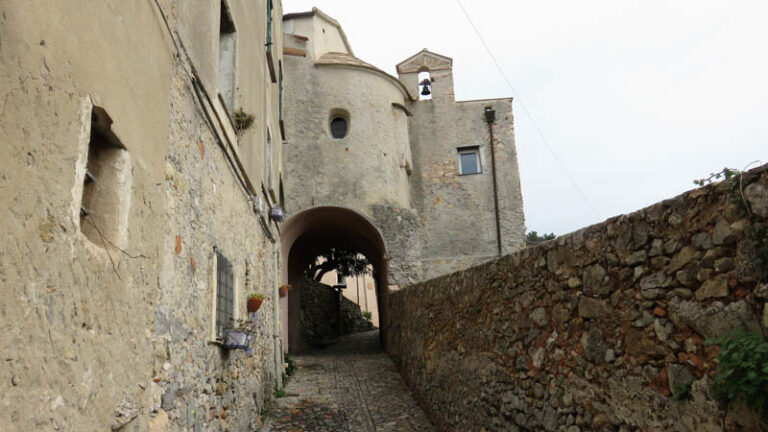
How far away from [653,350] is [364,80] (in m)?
11.9

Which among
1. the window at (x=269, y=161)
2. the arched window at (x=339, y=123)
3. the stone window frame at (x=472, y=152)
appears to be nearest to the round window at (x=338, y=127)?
the arched window at (x=339, y=123)

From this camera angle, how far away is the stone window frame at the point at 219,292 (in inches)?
180

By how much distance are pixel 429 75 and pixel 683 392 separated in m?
14.5

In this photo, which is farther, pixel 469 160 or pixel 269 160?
pixel 469 160

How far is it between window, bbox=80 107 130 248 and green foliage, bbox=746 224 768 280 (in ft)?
9.15

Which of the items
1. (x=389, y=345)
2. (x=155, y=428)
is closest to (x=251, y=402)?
(x=155, y=428)

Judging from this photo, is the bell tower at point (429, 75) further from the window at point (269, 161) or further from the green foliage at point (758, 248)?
the green foliage at point (758, 248)

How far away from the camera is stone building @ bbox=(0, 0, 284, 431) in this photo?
1.76 m

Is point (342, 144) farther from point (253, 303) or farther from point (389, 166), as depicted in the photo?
point (253, 303)

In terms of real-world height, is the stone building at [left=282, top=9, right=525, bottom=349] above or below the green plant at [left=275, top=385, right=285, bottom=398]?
above

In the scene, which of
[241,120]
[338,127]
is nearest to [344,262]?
[338,127]

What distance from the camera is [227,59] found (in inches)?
225

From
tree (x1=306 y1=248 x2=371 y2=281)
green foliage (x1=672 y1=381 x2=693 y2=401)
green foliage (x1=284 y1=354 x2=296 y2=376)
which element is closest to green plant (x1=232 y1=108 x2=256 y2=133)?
green foliage (x1=672 y1=381 x2=693 y2=401)

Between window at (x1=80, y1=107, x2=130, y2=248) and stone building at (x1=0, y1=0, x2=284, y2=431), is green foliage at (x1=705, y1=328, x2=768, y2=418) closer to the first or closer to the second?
stone building at (x1=0, y1=0, x2=284, y2=431)
